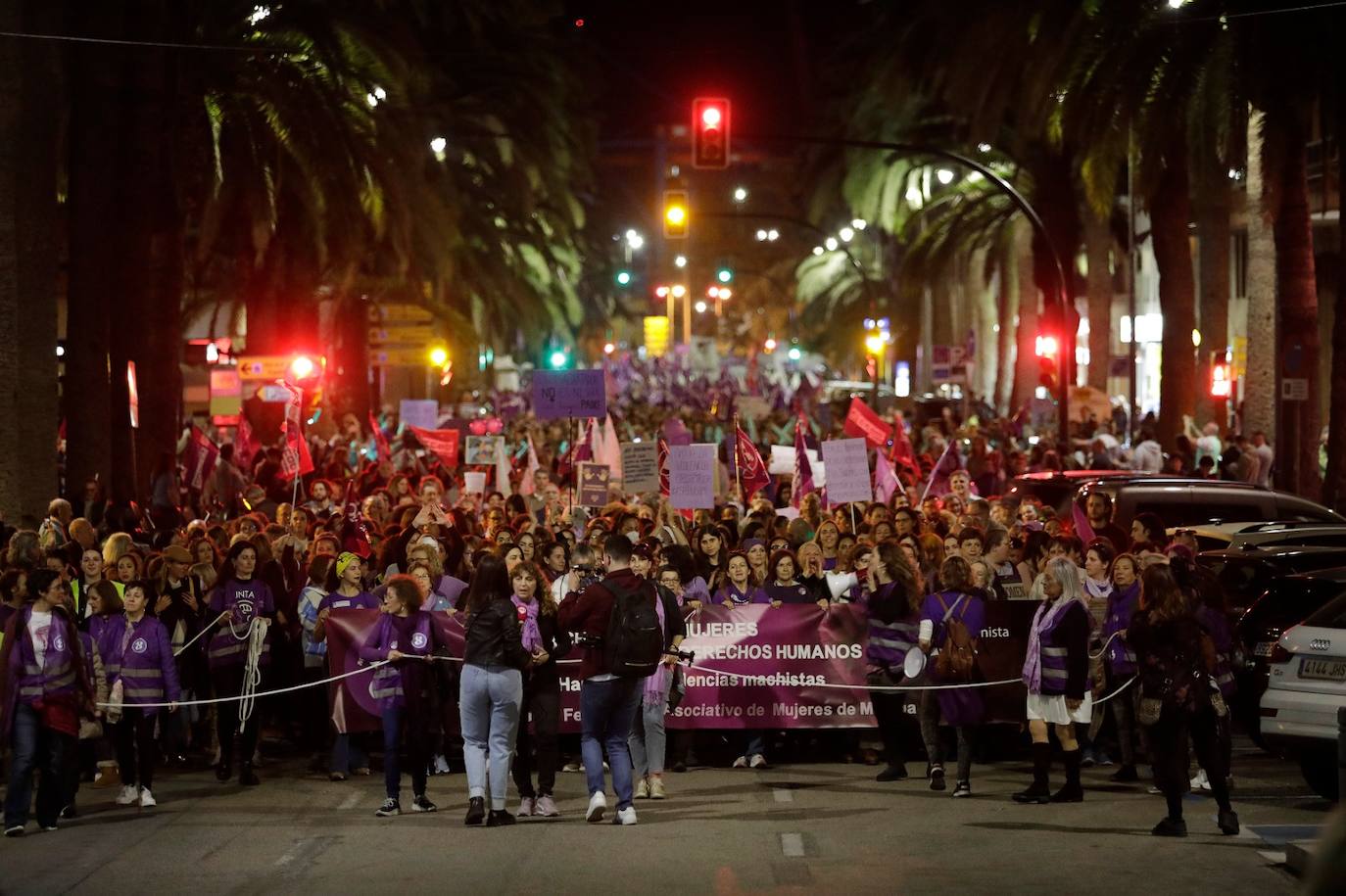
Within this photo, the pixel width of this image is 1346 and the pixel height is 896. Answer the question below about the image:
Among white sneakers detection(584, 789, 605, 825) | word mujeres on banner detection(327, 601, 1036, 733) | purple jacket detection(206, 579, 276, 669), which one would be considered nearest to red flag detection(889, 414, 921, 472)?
word mujeres on banner detection(327, 601, 1036, 733)

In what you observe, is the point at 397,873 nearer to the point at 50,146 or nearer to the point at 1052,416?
the point at 50,146

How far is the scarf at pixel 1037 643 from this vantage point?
1180 cm

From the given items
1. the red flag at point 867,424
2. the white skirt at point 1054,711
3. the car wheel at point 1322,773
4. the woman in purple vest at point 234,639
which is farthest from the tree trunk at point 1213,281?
the woman in purple vest at point 234,639

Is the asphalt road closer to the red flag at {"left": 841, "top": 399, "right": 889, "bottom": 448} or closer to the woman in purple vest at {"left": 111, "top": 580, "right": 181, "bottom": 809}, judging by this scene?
the woman in purple vest at {"left": 111, "top": 580, "right": 181, "bottom": 809}

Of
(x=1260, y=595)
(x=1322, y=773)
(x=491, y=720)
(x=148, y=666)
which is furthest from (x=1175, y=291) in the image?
(x=148, y=666)

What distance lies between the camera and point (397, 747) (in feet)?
38.4

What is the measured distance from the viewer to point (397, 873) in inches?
390

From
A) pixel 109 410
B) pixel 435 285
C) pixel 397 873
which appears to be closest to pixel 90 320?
pixel 109 410

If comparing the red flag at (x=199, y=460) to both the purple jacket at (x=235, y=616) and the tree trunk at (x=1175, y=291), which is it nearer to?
the purple jacket at (x=235, y=616)

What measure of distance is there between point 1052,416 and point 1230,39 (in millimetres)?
22196

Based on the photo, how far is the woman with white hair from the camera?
38.5 feet

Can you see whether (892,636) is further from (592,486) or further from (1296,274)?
(1296,274)

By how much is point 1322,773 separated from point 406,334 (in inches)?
1470

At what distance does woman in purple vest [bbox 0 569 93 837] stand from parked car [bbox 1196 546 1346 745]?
703 cm
